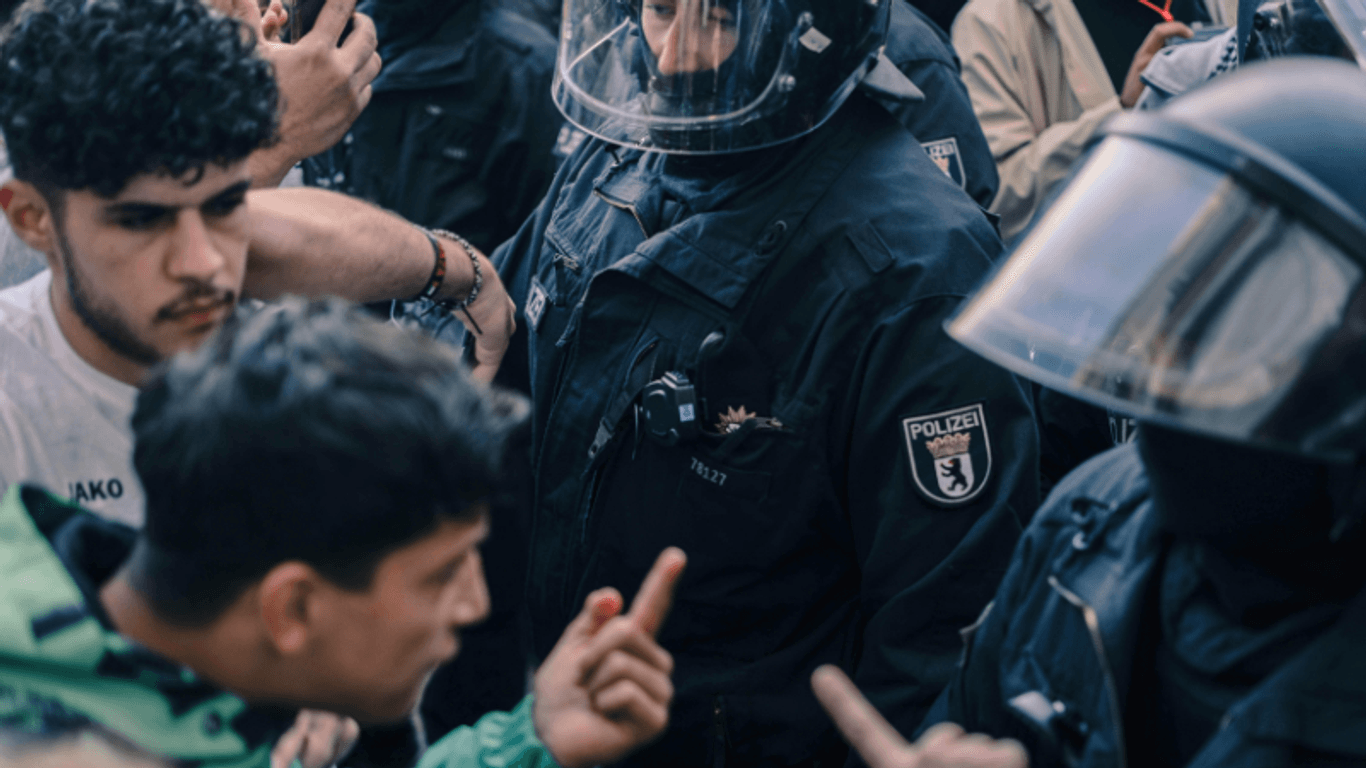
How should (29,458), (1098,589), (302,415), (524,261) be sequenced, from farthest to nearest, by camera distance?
(524,261) → (29,458) → (1098,589) → (302,415)

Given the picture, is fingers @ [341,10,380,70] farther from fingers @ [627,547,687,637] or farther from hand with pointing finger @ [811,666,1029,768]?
hand with pointing finger @ [811,666,1029,768]

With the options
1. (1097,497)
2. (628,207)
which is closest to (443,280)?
(628,207)

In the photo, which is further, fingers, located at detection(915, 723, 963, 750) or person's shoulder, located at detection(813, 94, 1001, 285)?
person's shoulder, located at detection(813, 94, 1001, 285)

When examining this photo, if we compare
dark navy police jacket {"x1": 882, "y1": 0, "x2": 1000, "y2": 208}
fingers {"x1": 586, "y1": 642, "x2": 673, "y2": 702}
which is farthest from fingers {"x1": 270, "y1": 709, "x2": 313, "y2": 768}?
dark navy police jacket {"x1": 882, "y1": 0, "x2": 1000, "y2": 208}

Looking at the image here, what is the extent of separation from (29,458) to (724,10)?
1.31m

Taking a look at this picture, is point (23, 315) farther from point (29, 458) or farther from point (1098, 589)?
point (1098, 589)

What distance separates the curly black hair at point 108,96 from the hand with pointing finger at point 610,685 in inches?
32.4

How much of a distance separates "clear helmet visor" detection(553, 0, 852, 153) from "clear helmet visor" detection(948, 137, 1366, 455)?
0.84 meters

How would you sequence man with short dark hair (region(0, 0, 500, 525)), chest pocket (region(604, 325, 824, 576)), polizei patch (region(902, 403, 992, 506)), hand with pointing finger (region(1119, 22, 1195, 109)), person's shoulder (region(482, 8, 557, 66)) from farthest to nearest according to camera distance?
person's shoulder (region(482, 8, 557, 66))
hand with pointing finger (region(1119, 22, 1195, 109))
chest pocket (region(604, 325, 824, 576))
polizei patch (region(902, 403, 992, 506))
man with short dark hair (region(0, 0, 500, 525))

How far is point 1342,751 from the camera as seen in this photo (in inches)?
43.8

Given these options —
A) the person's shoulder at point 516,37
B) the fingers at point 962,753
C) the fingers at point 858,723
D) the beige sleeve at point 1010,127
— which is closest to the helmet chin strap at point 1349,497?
the fingers at point 962,753

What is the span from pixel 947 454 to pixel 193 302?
1124mm

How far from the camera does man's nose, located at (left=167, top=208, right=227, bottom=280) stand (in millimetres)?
1560

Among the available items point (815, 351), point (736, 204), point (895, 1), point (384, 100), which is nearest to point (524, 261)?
point (736, 204)
